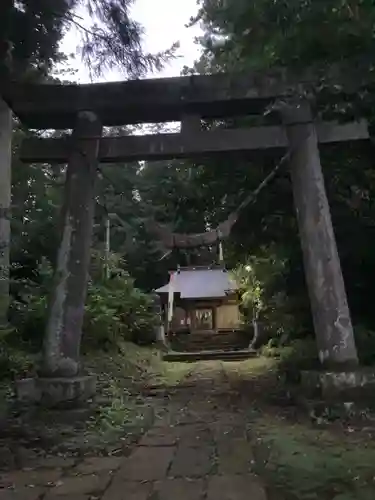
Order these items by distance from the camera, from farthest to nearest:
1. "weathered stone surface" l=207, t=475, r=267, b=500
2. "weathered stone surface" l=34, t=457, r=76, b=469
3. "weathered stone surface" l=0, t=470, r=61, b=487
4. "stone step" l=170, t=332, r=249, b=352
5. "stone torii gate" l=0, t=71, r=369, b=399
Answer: "stone step" l=170, t=332, r=249, b=352, "stone torii gate" l=0, t=71, r=369, b=399, "weathered stone surface" l=34, t=457, r=76, b=469, "weathered stone surface" l=0, t=470, r=61, b=487, "weathered stone surface" l=207, t=475, r=267, b=500

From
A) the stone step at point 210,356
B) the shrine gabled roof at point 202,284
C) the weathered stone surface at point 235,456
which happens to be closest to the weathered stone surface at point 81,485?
the weathered stone surface at point 235,456

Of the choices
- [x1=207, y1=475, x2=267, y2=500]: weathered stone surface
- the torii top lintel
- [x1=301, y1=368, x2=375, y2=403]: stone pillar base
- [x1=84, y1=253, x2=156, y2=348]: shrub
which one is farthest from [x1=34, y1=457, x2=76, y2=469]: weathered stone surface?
[x1=84, y1=253, x2=156, y2=348]: shrub

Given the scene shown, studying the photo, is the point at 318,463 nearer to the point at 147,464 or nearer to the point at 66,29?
the point at 147,464

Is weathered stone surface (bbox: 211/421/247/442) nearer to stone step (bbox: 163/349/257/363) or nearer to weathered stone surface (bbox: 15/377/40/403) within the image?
weathered stone surface (bbox: 15/377/40/403)

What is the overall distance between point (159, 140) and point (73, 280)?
2023mm

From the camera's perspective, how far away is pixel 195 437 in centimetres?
488

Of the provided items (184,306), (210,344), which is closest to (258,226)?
(210,344)

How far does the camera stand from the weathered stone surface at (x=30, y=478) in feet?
12.0

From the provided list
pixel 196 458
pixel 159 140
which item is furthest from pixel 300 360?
pixel 159 140

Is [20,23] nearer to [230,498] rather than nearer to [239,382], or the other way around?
[230,498]

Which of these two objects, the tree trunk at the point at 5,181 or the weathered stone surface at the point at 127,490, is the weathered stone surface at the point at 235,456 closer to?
the weathered stone surface at the point at 127,490

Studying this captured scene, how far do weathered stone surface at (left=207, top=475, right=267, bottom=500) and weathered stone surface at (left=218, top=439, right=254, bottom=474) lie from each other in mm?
164

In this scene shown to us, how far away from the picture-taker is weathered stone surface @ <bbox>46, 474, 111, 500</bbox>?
3.37 m

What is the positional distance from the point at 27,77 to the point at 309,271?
185 inches
